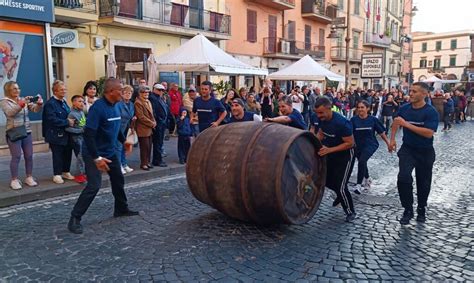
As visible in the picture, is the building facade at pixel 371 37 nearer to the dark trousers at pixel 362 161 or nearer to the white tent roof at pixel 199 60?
the white tent roof at pixel 199 60

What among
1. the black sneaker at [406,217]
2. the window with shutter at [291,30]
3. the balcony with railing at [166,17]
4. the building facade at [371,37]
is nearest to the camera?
the black sneaker at [406,217]

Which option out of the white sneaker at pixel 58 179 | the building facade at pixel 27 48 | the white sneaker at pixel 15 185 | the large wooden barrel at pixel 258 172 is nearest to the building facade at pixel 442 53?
the building facade at pixel 27 48

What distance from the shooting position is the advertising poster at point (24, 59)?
35.4 feet

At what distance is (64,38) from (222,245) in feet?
38.6

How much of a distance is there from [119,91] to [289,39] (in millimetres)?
24538

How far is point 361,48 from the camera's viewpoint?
3931 cm

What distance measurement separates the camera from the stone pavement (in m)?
6.35

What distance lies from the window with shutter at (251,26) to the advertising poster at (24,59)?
14543mm

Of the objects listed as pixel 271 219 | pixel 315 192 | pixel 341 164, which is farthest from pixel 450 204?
pixel 271 219

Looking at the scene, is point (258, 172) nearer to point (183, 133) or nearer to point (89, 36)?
point (183, 133)

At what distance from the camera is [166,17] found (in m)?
17.8

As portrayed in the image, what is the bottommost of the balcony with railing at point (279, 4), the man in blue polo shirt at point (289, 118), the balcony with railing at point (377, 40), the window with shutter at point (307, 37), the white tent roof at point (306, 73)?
the man in blue polo shirt at point (289, 118)

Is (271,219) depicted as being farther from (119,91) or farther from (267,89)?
(267,89)

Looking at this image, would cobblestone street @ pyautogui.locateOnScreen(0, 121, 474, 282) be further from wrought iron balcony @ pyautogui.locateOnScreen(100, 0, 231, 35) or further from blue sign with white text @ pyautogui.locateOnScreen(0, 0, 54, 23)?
wrought iron balcony @ pyautogui.locateOnScreen(100, 0, 231, 35)
